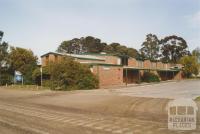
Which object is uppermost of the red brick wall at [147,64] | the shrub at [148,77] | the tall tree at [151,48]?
the tall tree at [151,48]

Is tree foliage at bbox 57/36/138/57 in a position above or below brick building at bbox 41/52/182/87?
above

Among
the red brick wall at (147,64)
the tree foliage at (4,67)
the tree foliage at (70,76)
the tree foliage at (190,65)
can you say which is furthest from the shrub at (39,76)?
the tree foliage at (190,65)

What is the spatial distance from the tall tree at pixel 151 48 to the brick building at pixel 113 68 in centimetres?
3630

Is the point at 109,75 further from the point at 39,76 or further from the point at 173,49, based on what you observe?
the point at 173,49

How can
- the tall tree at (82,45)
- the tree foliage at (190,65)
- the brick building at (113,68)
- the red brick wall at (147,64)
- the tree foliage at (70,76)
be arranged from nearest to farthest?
the tree foliage at (70,76) → the brick building at (113,68) → the red brick wall at (147,64) → the tree foliage at (190,65) → the tall tree at (82,45)

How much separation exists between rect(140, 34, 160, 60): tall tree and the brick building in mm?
36302

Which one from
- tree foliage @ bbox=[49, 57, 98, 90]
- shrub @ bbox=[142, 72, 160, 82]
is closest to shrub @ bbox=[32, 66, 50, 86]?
tree foliage @ bbox=[49, 57, 98, 90]

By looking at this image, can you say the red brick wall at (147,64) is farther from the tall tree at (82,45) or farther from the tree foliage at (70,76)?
the tall tree at (82,45)

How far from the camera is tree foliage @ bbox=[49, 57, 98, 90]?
36656mm

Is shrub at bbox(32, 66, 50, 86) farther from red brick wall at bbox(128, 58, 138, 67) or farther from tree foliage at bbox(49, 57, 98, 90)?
red brick wall at bbox(128, 58, 138, 67)

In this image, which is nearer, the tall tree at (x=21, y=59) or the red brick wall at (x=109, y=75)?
the red brick wall at (x=109, y=75)

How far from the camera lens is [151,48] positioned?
114000 millimetres

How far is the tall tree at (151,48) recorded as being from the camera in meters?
114

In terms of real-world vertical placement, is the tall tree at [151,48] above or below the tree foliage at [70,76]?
above
